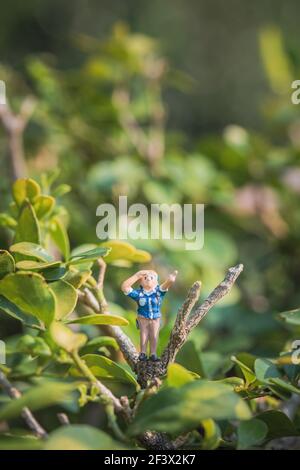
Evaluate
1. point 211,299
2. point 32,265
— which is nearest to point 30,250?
point 32,265

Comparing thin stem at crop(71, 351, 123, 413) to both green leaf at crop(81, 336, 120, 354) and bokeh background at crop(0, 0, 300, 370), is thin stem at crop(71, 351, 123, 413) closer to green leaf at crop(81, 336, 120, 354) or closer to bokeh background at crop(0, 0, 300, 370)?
green leaf at crop(81, 336, 120, 354)

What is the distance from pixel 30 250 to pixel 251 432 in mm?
187

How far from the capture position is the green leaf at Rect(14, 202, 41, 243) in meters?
0.49

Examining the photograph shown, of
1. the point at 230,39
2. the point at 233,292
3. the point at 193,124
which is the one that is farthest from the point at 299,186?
the point at 230,39

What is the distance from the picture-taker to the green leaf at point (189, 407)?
1.19 ft

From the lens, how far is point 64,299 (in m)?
0.45

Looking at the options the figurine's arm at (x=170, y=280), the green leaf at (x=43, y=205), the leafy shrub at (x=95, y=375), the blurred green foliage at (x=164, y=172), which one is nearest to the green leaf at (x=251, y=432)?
the leafy shrub at (x=95, y=375)

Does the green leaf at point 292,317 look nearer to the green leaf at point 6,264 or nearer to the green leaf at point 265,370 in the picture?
the green leaf at point 265,370

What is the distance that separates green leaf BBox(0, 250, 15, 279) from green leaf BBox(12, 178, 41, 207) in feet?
0.31

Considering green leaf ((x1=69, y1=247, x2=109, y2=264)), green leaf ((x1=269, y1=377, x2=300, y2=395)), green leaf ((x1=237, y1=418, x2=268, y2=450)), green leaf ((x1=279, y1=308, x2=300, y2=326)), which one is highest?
green leaf ((x1=69, y1=247, x2=109, y2=264))

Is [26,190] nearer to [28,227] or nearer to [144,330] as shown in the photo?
[28,227]

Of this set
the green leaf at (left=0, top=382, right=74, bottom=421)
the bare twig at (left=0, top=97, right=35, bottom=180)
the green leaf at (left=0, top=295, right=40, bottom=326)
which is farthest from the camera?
the bare twig at (left=0, top=97, right=35, bottom=180)

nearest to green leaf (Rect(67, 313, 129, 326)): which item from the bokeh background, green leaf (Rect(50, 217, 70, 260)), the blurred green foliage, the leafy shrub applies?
the leafy shrub

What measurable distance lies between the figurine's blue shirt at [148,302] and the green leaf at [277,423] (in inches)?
3.9
